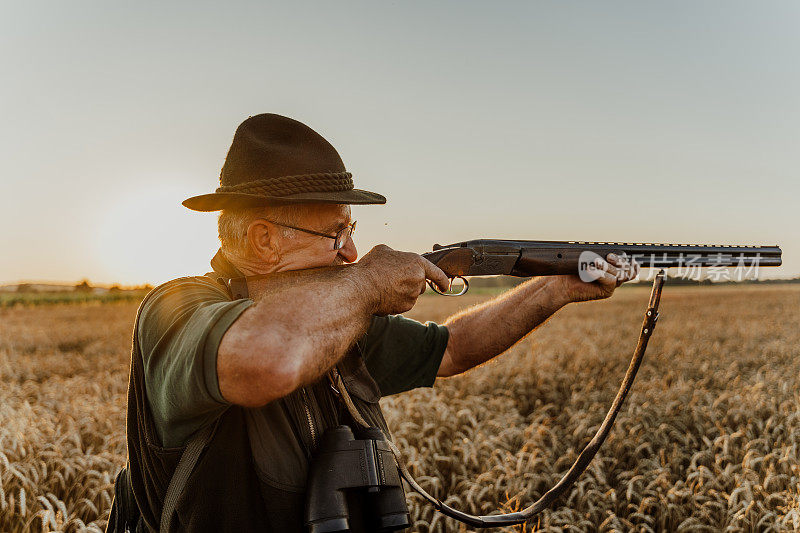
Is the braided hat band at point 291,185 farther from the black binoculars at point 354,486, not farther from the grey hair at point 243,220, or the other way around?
the black binoculars at point 354,486

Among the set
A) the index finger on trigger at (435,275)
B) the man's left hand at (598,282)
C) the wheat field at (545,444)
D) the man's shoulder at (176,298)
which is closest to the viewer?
the man's shoulder at (176,298)

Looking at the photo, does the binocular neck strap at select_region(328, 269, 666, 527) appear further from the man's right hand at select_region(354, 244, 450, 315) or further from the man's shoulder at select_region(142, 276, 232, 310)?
the man's shoulder at select_region(142, 276, 232, 310)

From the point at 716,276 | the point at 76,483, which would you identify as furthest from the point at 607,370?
the point at 76,483

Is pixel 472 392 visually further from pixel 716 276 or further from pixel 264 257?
pixel 264 257

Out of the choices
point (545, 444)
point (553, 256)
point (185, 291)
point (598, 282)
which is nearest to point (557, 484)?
point (598, 282)

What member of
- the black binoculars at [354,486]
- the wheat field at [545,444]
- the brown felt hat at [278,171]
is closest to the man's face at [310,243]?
the brown felt hat at [278,171]

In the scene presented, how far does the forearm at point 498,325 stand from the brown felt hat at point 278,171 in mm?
1264

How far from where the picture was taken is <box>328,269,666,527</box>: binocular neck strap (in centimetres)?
267

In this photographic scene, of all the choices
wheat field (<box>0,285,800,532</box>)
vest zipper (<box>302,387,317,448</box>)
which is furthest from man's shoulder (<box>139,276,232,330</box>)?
wheat field (<box>0,285,800,532</box>)

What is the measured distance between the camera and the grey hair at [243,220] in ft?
8.79

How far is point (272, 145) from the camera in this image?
2.74m

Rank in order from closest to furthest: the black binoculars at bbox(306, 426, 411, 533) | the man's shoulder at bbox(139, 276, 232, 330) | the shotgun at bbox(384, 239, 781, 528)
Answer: the man's shoulder at bbox(139, 276, 232, 330) → the black binoculars at bbox(306, 426, 411, 533) → the shotgun at bbox(384, 239, 781, 528)

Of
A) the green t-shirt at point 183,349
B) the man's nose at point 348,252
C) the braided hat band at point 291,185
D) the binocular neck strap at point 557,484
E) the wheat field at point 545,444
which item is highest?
the braided hat band at point 291,185

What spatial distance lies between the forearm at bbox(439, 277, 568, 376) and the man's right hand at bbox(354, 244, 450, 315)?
4.15ft
